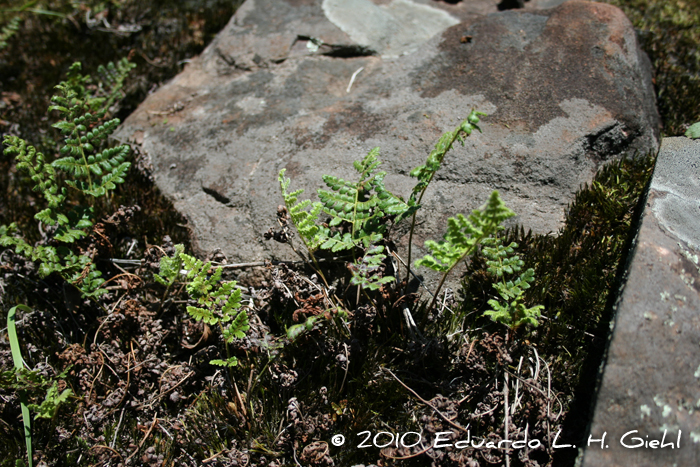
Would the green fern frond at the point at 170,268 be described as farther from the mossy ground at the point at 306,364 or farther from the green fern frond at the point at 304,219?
the green fern frond at the point at 304,219

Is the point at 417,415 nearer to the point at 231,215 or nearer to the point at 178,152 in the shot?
the point at 231,215

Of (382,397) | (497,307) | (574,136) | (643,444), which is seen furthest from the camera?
(574,136)

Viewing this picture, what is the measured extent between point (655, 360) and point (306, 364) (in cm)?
→ 172

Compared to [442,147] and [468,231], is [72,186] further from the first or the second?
[468,231]

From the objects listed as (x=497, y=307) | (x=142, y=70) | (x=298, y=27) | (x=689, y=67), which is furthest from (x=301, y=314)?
(x=689, y=67)

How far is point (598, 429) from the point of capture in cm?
197

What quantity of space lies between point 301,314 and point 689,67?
4243 millimetres

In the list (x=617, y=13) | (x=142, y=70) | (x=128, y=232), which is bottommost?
(x=128, y=232)

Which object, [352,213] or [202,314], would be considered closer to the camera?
[202,314]

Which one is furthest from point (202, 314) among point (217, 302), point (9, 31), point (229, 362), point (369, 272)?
point (9, 31)

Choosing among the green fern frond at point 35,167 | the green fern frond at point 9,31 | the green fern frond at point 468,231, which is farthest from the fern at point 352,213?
the green fern frond at point 9,31

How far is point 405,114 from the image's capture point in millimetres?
3498

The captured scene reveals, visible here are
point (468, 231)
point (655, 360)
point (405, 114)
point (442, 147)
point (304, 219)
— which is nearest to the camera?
point (655, 360)

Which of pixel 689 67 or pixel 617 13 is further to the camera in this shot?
pixel 689 67
